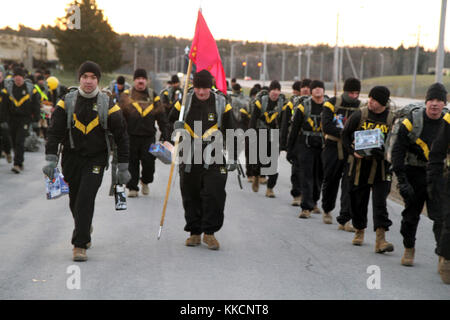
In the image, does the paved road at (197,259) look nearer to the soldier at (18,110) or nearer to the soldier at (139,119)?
the soldier at (139,119)

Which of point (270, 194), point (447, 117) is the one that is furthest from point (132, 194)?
point (447, 117)

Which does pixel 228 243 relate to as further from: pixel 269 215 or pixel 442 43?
A: pixel 442 43

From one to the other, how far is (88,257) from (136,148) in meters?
5.20

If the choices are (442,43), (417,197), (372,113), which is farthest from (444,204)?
(442,43)

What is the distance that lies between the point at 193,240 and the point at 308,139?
357 centimetres

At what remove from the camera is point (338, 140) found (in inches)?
414

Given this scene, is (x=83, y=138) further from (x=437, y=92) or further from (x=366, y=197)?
(x=437, y=92)

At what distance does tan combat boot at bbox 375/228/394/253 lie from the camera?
28.1ft

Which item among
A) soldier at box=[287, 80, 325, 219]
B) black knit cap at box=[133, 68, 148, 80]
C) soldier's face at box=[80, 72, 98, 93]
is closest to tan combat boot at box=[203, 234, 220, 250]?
soldier's face at box=[80, 72, 98, 93]

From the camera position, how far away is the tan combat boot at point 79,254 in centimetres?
757

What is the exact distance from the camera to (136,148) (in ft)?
42.2

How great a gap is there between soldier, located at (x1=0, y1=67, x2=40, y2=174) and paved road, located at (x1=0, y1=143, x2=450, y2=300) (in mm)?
3473

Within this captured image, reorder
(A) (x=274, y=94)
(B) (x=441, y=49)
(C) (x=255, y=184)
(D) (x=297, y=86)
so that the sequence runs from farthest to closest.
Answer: (B) (x=441, y=49)
(C) (x=255, y=184)
(D) (x=297, y=86)
(A) (x=274, y=94)

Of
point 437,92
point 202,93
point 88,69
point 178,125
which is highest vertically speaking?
point 88,69
